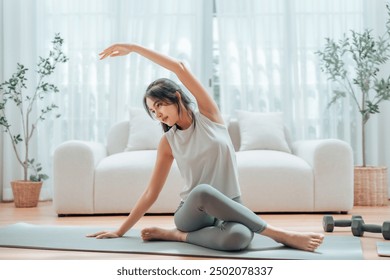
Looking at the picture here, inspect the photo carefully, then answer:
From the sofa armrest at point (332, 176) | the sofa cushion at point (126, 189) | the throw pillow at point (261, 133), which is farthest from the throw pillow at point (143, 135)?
the sofa armrest at point (332, 176)

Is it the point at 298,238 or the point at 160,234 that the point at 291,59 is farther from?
the point at 298,238

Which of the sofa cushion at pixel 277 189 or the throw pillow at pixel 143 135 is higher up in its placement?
the throw pillow at pixel 143 135

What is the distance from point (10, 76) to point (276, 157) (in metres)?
2.62

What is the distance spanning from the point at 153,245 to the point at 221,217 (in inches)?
18.7

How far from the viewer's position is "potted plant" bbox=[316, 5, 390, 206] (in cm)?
498

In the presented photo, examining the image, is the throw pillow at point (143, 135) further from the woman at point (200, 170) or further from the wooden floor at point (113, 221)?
the woman at point (200, 170)

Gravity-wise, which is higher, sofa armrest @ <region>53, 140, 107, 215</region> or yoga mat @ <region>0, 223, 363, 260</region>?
sofa armrest @ <region>53, 140, 107, 215</region>

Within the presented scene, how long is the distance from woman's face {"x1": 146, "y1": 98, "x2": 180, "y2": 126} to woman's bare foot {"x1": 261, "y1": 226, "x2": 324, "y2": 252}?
66 cm

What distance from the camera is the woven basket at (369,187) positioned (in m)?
4.95

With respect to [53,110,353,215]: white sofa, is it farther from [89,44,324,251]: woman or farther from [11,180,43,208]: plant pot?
→ [89,44,324,251]: woman

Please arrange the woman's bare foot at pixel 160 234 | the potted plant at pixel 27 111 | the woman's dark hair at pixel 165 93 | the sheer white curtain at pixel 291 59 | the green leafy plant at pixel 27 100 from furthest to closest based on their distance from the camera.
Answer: the sheer white curtain at pixel 291 59 < the green leafy plant at pixel 27 100 < the potted plant at pixel 27 111 < the woman's bare foot at pixel 160 234 < the woman's dark hair at pixel 165 93

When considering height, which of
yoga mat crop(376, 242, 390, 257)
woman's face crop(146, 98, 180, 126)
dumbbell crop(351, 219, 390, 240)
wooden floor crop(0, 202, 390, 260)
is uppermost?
woman's face crop(146, 98, 180, 126)

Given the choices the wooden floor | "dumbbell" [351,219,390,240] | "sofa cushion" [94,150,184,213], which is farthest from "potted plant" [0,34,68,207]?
"dumbbell" [351,219,390,240]
